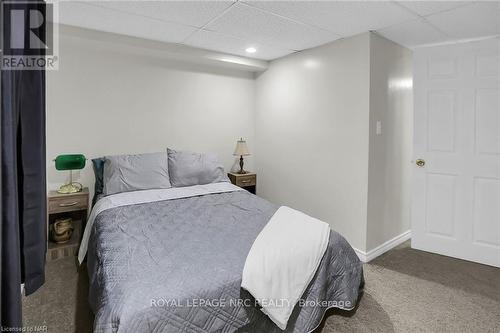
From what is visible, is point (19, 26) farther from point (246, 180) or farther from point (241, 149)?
point (246, 180)

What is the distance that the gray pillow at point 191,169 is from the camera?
3.23m

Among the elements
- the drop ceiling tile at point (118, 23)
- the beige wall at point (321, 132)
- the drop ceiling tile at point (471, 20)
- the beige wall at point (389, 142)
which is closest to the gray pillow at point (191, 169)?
the beige wall at point (321, 132)

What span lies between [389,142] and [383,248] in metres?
1.13

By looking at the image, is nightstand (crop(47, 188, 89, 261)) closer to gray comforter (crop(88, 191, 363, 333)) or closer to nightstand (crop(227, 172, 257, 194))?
gray comforter (crop(88, 191, 363, 333))

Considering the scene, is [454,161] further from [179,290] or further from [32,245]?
[32,245]

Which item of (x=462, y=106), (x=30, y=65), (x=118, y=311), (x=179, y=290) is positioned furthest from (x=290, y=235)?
(x=462, y=106)

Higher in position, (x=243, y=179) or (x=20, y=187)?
(x=20, y=187)

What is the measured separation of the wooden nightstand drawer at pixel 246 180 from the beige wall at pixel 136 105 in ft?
1.06

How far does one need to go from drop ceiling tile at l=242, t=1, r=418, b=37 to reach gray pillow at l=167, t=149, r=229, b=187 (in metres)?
1.76

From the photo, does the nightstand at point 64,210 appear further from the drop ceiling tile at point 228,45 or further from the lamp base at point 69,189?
the drop ceiling tile at point 228,45

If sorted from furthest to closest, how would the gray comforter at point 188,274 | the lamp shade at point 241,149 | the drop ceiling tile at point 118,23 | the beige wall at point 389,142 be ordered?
the lamp shade at point 241,149 < the beige wall at point 389,142 < the drop ceiling tile at point 118,23 < the gray comforter at point 188,274

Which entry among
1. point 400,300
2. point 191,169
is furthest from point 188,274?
point 191,169

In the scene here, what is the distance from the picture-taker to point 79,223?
317 centimetres

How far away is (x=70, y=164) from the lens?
9.29 feet
